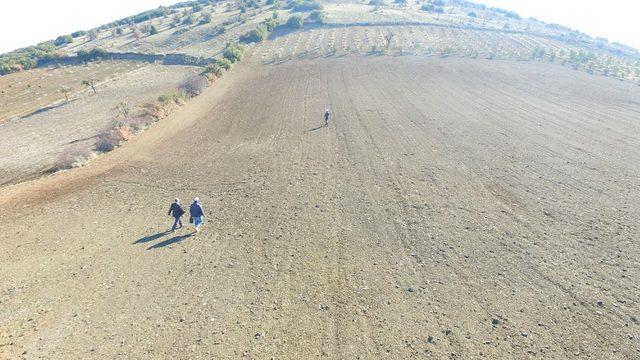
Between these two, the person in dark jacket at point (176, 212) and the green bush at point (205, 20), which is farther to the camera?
the green bush at point (205, 20)

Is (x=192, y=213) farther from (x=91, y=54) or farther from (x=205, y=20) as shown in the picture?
(x=205, y=20)

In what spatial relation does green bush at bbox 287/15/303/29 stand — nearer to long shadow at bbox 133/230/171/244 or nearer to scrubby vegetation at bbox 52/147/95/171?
scrubby vegetation at bbox 52/147/95/171

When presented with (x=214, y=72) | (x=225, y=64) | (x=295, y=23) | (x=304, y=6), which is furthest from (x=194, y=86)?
(x=304, y=6)

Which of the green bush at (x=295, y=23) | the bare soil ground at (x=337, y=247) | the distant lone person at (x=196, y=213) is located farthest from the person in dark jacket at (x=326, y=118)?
the green bush at (x=295, y=23)

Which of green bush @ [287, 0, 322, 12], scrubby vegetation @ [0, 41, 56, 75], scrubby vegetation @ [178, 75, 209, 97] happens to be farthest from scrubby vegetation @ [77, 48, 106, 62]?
green bush @ [287, 0, 322, 12]

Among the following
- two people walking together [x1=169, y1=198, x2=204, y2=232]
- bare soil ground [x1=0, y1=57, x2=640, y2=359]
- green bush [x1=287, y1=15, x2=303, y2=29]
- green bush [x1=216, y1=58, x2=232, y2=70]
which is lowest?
bare soil ground [x1=0, y1=57, x2=640, y2=359]

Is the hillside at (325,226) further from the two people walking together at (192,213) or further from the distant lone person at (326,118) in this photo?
the distant lone person at (326,118)

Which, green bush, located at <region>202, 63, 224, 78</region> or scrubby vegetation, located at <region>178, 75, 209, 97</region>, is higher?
green bush, located at <region>202, 63, 224, 78</region>
